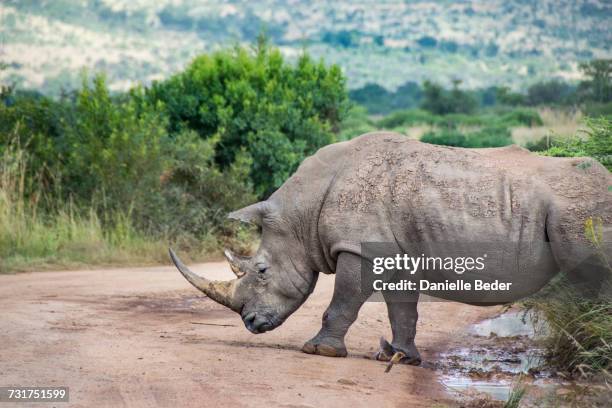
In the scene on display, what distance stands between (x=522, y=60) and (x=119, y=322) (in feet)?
218

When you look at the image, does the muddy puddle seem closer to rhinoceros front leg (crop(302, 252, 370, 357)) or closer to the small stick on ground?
the small stick on ground

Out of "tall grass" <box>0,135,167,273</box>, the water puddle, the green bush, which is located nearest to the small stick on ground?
the water puddle

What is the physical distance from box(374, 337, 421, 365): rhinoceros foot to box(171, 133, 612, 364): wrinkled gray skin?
11 millimetres

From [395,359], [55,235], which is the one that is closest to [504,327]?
[395,359]

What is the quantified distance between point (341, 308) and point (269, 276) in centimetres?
69

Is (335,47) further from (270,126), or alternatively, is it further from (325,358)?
(325,358)

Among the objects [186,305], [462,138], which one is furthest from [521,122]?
[186,305]

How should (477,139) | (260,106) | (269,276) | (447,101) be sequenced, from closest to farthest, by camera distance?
(269,276), (260,106), (477,139), (447,101)

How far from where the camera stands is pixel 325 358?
27.9 ft

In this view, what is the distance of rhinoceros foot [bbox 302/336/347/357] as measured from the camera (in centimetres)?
861

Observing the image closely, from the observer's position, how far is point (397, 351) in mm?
8766

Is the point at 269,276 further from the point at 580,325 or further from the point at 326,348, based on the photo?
the point at 580,325

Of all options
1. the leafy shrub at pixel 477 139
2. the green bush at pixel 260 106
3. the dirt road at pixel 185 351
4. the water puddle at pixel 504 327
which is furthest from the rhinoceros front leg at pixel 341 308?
the leafy shrub at pixel 477 139

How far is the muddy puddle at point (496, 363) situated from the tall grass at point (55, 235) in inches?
230
